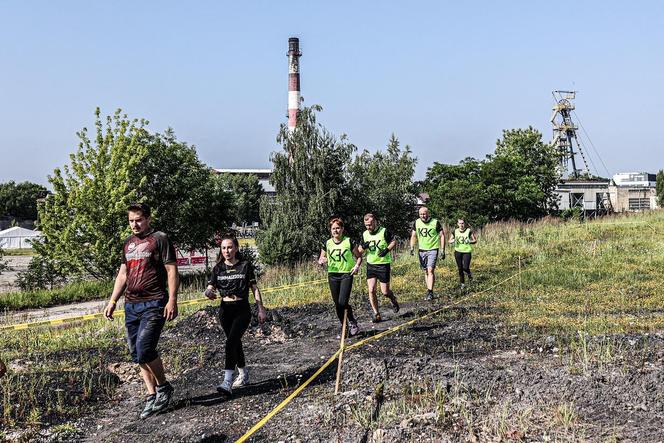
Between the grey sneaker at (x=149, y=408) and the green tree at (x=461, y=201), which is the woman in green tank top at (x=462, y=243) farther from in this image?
the green tree at (x=461, y=201)

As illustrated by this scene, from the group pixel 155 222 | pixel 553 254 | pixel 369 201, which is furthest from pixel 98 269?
pixel 553 254

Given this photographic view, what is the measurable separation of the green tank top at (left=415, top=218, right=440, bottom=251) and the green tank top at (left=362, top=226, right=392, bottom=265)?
2.58 metres

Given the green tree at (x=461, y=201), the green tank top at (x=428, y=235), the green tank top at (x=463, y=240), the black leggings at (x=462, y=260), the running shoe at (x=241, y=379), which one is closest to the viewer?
the running shoe at (x=241, y=379)

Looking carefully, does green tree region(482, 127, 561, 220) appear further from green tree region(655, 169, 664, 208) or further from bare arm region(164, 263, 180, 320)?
bare arm region(164, 263, 180, 320)

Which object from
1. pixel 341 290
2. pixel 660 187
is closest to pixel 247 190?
pixel 660 187

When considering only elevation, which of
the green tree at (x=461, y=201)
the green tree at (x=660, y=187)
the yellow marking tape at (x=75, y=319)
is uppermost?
the green tree at (x=660, y=187)

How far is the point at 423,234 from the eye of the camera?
12.7m

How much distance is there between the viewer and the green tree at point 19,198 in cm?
8894

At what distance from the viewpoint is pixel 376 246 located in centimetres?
1016

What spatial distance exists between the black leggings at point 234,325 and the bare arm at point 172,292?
86 centimetres

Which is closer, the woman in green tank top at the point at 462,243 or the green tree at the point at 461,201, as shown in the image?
the woman in green tank top at the point at 462,243

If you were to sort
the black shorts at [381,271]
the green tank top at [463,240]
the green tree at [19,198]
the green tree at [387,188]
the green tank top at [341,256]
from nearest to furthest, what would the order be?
the green tank top at [341,256] < the black shorts at [381,271] < the green tank top at [463,240] < the green tree at [387,188] < the green tree at [19,198]

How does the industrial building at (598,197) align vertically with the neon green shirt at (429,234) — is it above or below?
above

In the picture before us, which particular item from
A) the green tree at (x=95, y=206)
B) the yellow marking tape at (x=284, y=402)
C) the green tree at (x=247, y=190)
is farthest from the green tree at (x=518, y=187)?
the yellow marking tape at (x=284, y=402)
